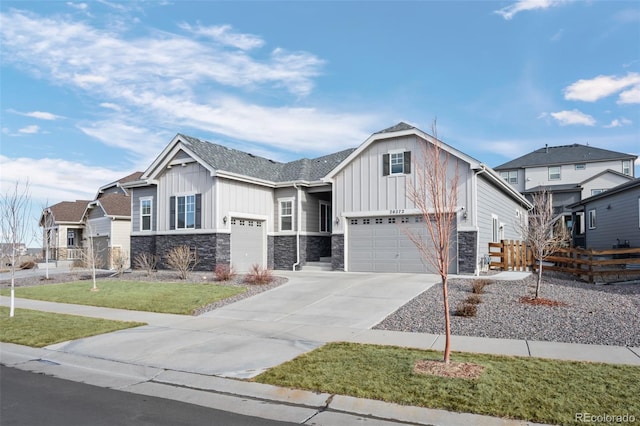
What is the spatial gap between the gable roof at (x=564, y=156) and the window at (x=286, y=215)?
3355 centimetres

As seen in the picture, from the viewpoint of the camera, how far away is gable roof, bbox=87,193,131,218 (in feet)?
103

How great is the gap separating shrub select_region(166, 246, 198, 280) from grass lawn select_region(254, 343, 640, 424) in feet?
42.7

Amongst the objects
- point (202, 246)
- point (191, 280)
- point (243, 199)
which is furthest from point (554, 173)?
point (191, 280)

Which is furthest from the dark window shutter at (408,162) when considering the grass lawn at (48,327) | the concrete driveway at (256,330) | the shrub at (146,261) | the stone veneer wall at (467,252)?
the shrub at (146,261)

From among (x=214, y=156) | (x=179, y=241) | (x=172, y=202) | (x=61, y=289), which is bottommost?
(x=61, y=289)

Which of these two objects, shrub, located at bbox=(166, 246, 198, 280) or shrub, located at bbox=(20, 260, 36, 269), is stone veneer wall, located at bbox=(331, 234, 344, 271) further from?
shrub, located at bbox=(20, 260, 36, 269)

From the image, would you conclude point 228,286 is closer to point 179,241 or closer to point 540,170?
point 179,241

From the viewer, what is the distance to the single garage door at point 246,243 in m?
21.6

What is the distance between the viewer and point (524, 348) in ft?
25.7

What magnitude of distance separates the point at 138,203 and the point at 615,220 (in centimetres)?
2603

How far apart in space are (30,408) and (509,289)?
1258cm

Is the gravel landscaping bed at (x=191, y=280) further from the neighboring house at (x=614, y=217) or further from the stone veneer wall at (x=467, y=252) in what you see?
the neighboring house at (x=614, y=217)

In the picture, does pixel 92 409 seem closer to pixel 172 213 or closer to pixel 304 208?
pixel 172 213

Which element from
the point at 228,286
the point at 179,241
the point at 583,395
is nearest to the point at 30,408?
the point at 583,395
